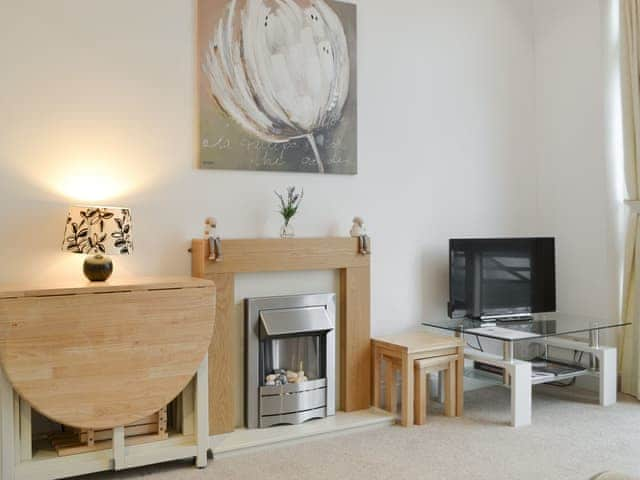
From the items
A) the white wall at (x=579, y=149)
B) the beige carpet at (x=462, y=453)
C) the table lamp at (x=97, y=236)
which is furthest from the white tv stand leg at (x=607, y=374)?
the table lamp at (x=97, y=236)

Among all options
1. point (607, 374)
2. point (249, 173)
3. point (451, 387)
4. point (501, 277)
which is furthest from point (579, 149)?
point (249, 173)

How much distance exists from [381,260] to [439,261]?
0.46 meters

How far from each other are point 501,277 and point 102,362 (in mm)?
2488

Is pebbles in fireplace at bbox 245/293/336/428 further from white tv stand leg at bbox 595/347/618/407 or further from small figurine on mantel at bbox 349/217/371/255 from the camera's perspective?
white tv stand leg at bbox 595/347/618/407

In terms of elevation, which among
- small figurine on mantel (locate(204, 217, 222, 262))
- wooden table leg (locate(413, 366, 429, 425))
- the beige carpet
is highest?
small figurine on mantel (locate(204, 217, 222, 262))

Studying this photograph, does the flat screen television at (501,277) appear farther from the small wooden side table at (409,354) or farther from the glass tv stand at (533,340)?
the small wooden side table at (409,354)

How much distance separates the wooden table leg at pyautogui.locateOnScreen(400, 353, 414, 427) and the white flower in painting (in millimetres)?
1195

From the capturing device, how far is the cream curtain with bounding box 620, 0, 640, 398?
3.94m

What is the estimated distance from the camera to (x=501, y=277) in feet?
13.1

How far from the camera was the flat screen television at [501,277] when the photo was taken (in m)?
3.89

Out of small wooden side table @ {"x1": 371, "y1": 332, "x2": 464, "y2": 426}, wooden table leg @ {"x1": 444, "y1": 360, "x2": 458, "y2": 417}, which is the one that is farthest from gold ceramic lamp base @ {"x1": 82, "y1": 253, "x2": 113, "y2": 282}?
wooden table leg @ {"x1": 444, "y1": 360, "x2": 458, "y2": 417}

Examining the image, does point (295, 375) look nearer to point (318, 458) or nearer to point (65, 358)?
point (318, 458)

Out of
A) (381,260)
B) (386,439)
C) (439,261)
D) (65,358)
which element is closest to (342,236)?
(381,260)

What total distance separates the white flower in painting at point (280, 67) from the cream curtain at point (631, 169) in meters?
1.83
